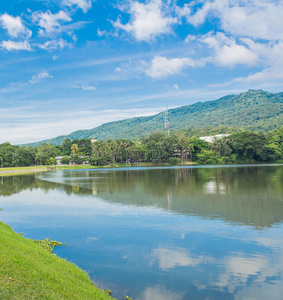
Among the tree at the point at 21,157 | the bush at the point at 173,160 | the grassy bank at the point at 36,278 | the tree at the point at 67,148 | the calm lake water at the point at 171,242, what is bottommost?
the bush at the point at 173,160

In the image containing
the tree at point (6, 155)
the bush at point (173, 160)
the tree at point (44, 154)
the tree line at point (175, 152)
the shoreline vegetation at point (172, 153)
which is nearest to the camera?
the tree at point (6, 155)

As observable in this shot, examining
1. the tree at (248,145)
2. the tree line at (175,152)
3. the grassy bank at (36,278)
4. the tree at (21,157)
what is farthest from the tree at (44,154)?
the grassy bank at (36,278)

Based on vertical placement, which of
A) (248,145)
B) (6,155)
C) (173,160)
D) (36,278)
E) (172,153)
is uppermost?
(6,155)

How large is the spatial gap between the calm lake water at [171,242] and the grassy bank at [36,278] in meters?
1.50

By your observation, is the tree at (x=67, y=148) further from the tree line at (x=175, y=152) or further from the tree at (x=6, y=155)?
the tree at (x=6, y=155)

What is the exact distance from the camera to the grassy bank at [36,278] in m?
6.25

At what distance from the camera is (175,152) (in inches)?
5089

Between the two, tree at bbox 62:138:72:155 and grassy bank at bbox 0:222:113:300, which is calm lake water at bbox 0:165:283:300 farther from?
tree at bbox 62:138:72:155

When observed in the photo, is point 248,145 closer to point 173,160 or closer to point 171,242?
point 173,160

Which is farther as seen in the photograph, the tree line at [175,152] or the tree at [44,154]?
the tree at [44,154]

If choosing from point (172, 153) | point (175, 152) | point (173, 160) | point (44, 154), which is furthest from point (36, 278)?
point (44, 154)

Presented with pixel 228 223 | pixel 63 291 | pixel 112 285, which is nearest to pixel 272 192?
pixel 228 223

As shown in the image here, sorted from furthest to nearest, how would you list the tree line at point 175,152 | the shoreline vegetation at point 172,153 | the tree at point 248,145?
the tree at point 248,145, the shoreline vegetation at point 172,153, the tree line at point 175,152

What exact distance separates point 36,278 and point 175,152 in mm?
123743
